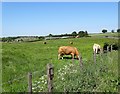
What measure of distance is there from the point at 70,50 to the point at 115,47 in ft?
39.9

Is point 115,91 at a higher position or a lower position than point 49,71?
lower

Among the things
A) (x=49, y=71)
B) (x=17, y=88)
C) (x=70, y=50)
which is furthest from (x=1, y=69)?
(x=70, y=50)

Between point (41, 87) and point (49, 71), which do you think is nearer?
point (49, 71)

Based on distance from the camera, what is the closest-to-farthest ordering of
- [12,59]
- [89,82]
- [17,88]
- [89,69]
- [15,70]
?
[89,82] < [17,88] < [89,69] < [15,70] < [12,59]

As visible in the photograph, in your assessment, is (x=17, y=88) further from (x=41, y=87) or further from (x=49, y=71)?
(x=49, y=71)

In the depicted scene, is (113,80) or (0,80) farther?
(0,80)

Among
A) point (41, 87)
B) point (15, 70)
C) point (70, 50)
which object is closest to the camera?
point (41, 87)

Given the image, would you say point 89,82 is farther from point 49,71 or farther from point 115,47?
point 115,47

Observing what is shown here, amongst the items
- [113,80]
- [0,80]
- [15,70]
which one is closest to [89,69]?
[113,80]

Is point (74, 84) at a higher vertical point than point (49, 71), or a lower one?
lower

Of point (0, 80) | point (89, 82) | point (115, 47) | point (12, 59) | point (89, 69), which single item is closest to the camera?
point (89, 82)

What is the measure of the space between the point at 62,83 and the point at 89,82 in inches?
50.6

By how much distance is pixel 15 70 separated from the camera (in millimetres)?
19234

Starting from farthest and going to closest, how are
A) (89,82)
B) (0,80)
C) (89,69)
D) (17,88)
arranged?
(0,80) → (89,69) → (17,88) → (89,82)
